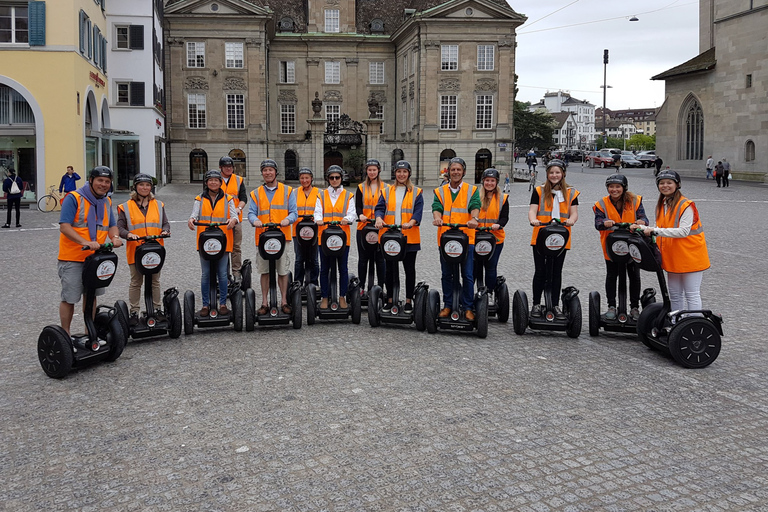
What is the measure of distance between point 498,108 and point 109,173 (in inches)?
2024

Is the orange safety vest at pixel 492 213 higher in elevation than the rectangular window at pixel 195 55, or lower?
lower

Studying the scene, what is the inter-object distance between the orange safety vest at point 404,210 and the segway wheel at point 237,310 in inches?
77.8

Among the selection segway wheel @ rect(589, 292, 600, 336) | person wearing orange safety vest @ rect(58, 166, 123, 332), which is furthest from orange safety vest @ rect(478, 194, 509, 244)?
person wearing orange safety vest @ rect(58, 166, 123, 332)

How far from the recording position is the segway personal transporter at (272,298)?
966cm

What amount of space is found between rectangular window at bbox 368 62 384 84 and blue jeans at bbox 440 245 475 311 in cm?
5663

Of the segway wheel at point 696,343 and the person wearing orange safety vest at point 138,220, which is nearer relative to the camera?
the segway wheel at point 696,343

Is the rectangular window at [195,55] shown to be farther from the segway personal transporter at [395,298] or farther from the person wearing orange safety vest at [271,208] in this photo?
the segway personal transporter at [395,298]

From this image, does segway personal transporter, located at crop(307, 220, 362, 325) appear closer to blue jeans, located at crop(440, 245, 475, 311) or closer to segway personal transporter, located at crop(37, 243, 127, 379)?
blue jeans, located at crop(440, 245, 475, 311)

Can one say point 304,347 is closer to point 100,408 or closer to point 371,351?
point 371,351

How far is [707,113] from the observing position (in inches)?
2021

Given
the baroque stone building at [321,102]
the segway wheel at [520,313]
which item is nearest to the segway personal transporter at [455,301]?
the segway wheel at [520,313]

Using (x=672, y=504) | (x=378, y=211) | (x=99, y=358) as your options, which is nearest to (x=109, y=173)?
(x=99, y=358)

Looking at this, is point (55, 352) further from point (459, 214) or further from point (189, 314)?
point (459, 214)

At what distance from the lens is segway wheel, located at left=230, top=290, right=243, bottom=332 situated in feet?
31.6
